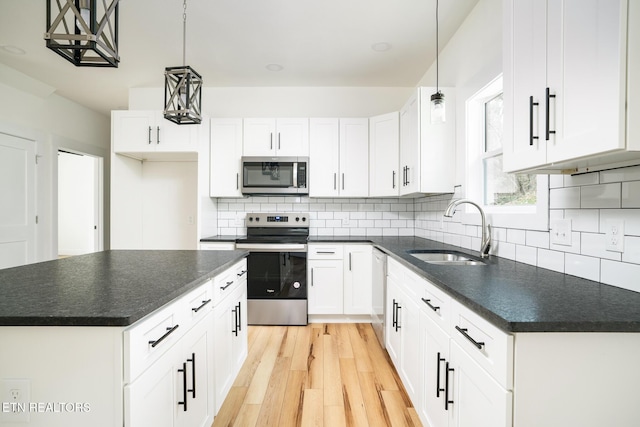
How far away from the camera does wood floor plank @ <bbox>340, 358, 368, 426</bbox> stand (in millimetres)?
1795

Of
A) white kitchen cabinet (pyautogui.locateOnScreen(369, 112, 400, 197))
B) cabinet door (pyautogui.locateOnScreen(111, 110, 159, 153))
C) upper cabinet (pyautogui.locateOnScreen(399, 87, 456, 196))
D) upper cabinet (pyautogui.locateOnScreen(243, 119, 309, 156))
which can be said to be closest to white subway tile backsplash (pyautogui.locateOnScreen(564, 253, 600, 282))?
upper cabinet (pyautogui.locateOnScreen(399, 87, 456, 196))

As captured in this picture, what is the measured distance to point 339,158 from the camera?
138 inches

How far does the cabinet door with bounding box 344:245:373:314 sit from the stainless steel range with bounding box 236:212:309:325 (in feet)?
1.50

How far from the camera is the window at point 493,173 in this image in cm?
190

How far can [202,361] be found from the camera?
148 centimetres

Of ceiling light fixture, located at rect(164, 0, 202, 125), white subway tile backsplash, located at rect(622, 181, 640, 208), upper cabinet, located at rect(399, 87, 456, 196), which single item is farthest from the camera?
upper cabinet, located at rect(399, 87, 456, 196)

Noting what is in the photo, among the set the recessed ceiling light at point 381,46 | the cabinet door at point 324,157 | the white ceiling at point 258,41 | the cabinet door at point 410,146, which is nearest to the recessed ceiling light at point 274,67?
the white ceiling at point 258,41

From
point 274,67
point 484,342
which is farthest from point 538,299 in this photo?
point 274,67

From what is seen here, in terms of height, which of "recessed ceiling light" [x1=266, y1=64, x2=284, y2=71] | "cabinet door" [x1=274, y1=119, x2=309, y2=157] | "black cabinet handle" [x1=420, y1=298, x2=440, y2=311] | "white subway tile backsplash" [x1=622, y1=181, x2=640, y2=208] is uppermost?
"recessed ceiling light" [x1=266, y1=64, x2=284, y2=71]

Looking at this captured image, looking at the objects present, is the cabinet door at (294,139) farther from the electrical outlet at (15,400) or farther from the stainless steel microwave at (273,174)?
the electrical outlet at (15,400)

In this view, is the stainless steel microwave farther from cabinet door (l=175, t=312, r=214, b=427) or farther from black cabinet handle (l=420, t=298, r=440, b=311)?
black cabinet handle (l=420, t=298, r=440, b=311)

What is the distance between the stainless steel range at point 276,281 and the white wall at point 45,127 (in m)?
2.83

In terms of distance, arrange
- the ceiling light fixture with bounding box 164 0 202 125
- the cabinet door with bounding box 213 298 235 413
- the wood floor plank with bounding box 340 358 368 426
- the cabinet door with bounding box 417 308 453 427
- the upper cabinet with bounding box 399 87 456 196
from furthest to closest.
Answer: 1. the upper cabinet with bounding box 399 87 456 196
2. the wood floor plank with bounding box 340 358 368 426
3. the cabinet door with bounding box 213 298 235 413
4. the ceiling light fixture with bounding box 164 0 202 125
5. the cabinet door with bounding box 417 308 453 427

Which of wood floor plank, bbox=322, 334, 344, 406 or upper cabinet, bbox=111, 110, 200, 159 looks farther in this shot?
upper cabinet, bbox=111, 110, 200, 159
